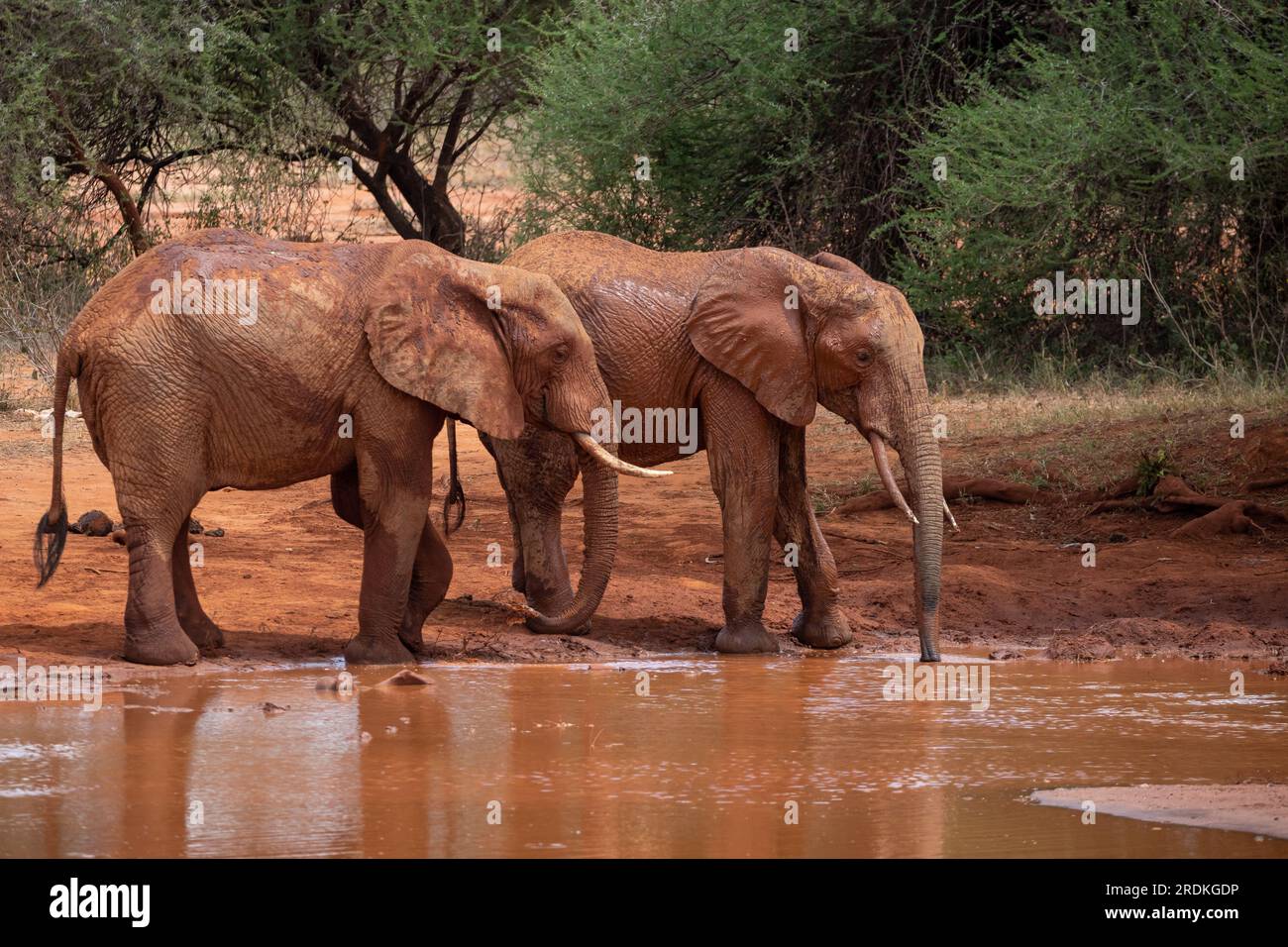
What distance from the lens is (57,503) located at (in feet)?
27.1

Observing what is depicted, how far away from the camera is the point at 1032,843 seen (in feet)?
17.8

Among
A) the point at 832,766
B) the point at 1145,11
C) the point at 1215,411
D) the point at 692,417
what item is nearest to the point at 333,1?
the point at 1145,11

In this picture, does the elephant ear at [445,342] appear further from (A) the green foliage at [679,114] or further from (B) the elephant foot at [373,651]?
(A) the green foliage at [679,114]

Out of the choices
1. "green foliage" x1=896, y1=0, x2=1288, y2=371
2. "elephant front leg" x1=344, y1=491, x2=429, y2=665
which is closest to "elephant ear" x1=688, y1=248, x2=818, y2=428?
"elephant front leg" x1=344, y1=491, x2=429, y2=665

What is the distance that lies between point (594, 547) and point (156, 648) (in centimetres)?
213

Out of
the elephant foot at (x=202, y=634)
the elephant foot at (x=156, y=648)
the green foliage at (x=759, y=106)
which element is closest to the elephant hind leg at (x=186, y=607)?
the elephant foot at (x=202, y=634)

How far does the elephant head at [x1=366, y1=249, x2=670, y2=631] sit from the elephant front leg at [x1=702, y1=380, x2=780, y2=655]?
2.25 ft

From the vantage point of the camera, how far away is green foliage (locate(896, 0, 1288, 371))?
1409cm

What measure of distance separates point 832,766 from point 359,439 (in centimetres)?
268

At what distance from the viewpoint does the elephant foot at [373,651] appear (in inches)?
327

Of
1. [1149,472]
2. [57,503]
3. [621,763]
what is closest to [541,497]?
[57,503]

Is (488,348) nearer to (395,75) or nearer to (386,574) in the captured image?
(386,574)

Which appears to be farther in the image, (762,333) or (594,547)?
(594,547)

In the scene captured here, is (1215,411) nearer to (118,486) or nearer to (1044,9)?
(1044,9)
